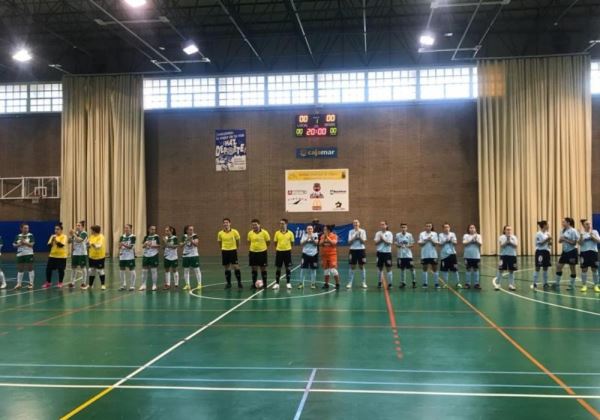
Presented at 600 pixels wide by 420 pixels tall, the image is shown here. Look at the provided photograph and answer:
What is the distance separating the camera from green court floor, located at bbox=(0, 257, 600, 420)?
17.8 ft

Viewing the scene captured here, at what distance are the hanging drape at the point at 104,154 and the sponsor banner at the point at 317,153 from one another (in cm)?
928

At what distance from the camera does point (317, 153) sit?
28344 millimetres

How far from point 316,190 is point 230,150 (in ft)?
18.1

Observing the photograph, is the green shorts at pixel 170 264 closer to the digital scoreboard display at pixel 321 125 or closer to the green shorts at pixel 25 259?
the green shorts at pixel 25 259

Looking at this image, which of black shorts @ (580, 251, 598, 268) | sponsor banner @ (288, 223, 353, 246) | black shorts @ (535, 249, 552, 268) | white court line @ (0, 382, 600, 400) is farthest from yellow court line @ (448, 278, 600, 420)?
sponsor banner @ (288, 223, 353, 246)

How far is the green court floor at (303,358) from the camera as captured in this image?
5438mm

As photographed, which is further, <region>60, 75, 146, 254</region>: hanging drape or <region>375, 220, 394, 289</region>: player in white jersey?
<region>60, 75, 146, 254</region>: hanging drape

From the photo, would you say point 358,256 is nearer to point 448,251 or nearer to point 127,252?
point 448,251

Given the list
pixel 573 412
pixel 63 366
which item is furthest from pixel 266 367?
pixel 573 412

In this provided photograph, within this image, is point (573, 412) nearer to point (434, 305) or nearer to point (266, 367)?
point (266, 367)

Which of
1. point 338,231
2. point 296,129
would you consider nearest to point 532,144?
point 338,231

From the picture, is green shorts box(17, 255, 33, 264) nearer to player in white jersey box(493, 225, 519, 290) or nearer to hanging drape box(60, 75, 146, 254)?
hanging drape box(60, 75, 146, 254)

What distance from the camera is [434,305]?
39.3 feet

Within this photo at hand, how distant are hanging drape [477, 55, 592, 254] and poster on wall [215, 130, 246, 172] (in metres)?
13.1
